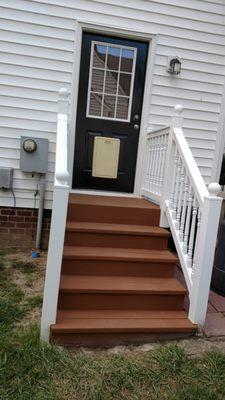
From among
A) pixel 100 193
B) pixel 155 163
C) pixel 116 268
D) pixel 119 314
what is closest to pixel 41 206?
pixel 100 193

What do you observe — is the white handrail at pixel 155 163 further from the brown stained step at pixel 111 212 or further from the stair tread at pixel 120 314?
the stair tread at pixel 120 314

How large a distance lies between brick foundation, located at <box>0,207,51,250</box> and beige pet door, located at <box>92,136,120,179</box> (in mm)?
822

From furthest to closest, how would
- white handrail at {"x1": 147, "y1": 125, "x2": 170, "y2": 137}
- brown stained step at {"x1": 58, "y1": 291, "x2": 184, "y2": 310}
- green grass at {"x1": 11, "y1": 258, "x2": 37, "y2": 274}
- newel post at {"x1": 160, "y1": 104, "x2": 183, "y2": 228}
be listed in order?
green grass at {"x1": 11, "y1": 258, "x2": 37, "y2": 274}, white handrail at {"x1": 147, "y1": 125, "x2": 170, "y2": 137}, newel post at {"x1": 160, "y1": 104, "x2": 183, "y2": 228}, brown stained step at {"x1": 58, "y1": 291, "x2": 184, "y2": 310}

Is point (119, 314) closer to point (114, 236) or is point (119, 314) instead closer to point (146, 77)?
point (114, 236)

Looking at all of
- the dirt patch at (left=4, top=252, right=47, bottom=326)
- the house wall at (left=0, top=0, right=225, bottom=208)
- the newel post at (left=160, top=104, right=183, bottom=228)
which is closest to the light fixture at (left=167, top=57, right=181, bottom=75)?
the house wall at (left=0, top=0, right=225, bottom=208)

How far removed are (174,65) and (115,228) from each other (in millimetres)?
2260

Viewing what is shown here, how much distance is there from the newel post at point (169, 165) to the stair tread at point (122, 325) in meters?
1.09

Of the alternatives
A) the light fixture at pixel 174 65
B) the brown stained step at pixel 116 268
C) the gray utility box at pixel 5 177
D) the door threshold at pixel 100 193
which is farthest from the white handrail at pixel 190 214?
the gray utility box at pixel 5 177

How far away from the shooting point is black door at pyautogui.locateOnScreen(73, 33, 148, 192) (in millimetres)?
4172

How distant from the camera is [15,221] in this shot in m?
4.25

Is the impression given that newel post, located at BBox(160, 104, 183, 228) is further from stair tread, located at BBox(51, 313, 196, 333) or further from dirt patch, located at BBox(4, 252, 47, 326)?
dirt patch, located at BBox(4, 252, 47, 326)

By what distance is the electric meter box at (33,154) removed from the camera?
155 inches

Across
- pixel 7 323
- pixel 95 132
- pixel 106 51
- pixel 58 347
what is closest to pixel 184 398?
pixel 58 347

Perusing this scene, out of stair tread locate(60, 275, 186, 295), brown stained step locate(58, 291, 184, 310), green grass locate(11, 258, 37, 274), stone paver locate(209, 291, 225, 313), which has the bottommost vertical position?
stone paver locate(209, 291, 225, 313)
